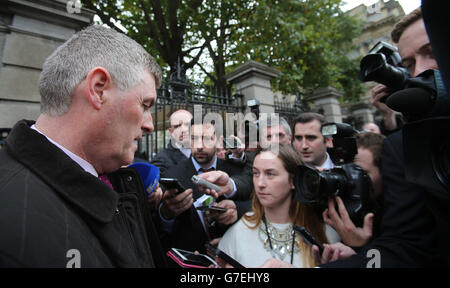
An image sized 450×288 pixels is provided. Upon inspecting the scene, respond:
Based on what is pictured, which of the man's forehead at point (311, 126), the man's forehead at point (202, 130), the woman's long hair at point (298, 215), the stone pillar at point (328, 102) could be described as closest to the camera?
the woman's long hair at point (298, 215)

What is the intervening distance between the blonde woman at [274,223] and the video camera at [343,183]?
0.22 meters

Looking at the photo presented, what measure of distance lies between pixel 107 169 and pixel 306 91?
451 inches

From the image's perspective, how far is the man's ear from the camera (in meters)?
1.00

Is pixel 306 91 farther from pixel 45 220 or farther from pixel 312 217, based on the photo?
pixel 45 220

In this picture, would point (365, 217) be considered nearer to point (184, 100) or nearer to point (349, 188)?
point (349, 188)

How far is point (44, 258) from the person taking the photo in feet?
2.19

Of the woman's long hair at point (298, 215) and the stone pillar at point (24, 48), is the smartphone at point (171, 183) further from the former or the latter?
the stone pillar at point (24, 48)

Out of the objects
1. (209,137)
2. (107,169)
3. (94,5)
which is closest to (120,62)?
(107,169)

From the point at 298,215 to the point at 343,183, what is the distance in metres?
0.51

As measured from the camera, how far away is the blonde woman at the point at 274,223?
1.77 m

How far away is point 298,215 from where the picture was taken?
6.31ft

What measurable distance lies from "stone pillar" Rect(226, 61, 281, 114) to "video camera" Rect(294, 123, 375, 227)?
14.2 feet

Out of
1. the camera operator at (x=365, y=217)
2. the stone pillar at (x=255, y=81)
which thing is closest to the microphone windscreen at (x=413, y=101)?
the camera operator at (x=365, y=217)

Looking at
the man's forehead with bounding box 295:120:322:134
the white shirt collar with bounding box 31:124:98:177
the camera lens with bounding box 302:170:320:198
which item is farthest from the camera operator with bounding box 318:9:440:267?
the man's forehead with bounding box 295:120:322:134
